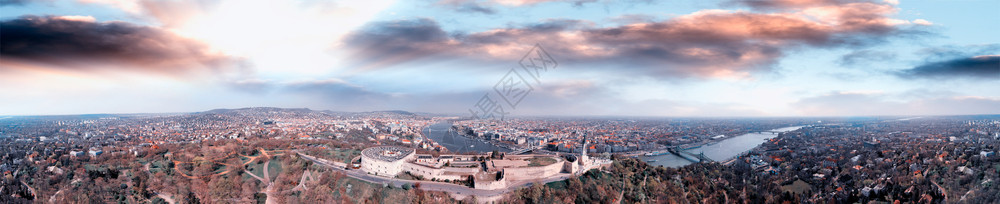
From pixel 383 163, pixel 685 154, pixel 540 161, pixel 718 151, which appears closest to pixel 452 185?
pixel 383 163

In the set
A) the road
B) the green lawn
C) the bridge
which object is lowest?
the bridge

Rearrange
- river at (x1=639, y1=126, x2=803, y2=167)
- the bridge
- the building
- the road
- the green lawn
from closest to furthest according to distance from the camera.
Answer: the road, the building, the green lawn, river at (x1=639, y1=126, x2=803, y2=167), the bridge

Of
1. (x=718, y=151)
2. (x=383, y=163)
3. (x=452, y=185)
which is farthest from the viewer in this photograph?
(x=718, y=151)

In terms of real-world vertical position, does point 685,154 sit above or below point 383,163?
below

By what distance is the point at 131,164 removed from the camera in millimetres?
15516

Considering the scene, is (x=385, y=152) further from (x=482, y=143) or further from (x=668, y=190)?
(x=482, y=143)

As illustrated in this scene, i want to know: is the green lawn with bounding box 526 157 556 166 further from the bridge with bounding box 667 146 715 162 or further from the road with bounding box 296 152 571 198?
the bridge with bounding box 667 146 715 162

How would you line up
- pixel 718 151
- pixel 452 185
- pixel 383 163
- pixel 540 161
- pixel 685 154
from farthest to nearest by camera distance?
pixel 718 151
pixel 685 154
pixel 540 161
pixel 383 163
pixel 452 185

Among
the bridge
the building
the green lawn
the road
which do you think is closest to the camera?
the road

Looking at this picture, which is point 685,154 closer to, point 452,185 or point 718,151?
point 718,151

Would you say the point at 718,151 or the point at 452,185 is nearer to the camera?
the point at 452,185

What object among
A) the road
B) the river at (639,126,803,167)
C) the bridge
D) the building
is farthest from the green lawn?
the bridge

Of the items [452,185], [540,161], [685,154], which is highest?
[540,161]

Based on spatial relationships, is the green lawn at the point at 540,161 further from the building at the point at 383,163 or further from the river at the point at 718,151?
the river at the point at 718,151
